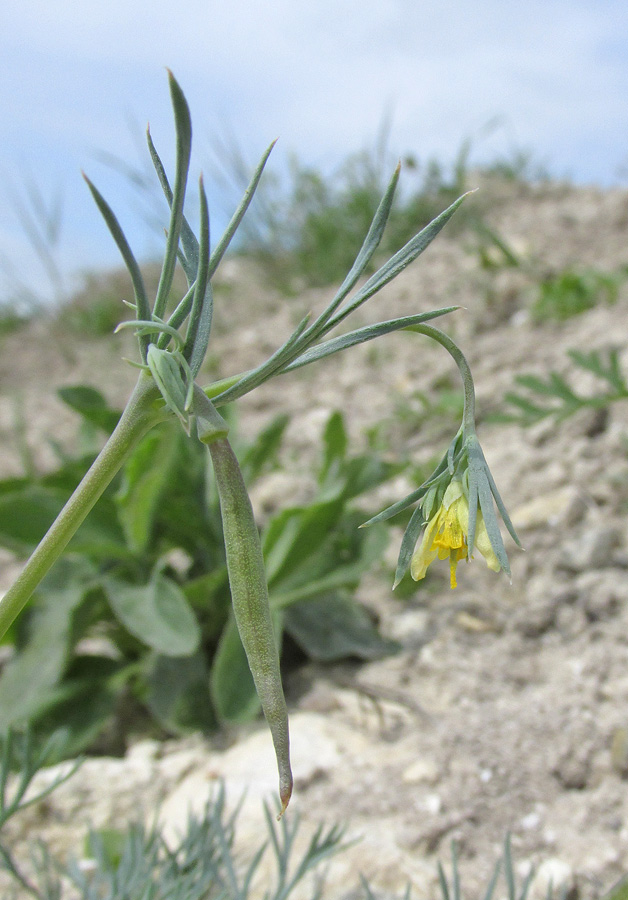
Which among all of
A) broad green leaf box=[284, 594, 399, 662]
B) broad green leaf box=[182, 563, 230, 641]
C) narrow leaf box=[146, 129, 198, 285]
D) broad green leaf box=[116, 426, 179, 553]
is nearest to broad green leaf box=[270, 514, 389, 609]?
broad green leaf box=[284, 594, 399, 662]

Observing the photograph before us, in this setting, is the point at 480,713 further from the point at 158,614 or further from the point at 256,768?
the point at 158,614

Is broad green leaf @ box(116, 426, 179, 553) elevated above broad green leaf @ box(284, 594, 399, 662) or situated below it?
above

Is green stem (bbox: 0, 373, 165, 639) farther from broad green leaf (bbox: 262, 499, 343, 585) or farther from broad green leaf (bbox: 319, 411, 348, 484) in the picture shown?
broad green leaf (bbox: 319, 411, 348, 484)

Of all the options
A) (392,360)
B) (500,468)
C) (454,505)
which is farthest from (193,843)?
(392,360)

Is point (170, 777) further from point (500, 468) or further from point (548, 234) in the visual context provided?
point (548, 234)

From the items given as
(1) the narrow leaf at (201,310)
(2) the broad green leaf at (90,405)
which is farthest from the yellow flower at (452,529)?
(2) the broad green leaf at (90,405)

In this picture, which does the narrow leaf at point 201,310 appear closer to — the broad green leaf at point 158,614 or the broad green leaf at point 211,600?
the broad green leaf at point 158,614
